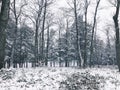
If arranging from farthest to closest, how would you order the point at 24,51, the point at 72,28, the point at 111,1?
the point at 72,28, the point at 24,51, the point at 111,1

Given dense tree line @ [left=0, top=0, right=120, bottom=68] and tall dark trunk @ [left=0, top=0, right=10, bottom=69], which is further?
dense tree line @ [left=0, top=0, right=120, bottom=68]

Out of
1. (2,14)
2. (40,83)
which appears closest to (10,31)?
(2,14)

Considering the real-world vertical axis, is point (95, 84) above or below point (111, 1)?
below

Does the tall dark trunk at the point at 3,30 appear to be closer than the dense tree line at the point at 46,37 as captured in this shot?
Yes

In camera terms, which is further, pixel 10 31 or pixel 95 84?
pixel 10 31

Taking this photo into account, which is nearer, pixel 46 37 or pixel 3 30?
pixel 3 30

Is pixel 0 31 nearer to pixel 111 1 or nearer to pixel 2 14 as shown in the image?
pixel 2 14

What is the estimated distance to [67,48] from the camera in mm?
54906

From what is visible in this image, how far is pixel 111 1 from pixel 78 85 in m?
18.7

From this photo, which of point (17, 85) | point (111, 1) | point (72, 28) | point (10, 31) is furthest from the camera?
point (72, 28)

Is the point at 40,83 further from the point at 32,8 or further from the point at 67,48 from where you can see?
the point at 67,48

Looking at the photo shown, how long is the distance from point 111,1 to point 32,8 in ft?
47.0

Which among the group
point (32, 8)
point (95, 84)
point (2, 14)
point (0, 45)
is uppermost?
point (32, 8)

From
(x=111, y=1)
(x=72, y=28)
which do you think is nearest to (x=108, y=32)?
(x=72, y=28)
